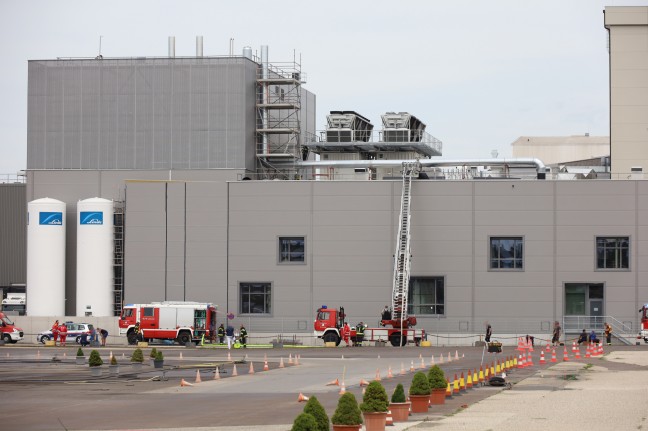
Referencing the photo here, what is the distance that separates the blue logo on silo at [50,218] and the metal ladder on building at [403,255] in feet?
89.3

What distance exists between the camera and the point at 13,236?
10225 cm

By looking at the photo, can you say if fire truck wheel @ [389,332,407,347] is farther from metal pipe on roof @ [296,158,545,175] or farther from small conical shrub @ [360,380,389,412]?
small conical shrub @ [360,380,389,412]

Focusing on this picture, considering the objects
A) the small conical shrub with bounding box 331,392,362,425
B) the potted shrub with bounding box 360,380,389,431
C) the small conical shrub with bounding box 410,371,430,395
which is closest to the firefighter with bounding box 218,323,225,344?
the small conical shrub with bounding box 410,371,430,395

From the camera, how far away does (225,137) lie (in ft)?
316

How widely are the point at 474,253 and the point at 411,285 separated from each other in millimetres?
5456

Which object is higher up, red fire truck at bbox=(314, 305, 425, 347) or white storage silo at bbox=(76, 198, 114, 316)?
white storage silo at bbox=(76, 198, 114, 316)

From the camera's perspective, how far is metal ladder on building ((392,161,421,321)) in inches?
3386

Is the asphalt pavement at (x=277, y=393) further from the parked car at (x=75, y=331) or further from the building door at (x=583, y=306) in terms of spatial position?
the building door at (x=583, y=306)

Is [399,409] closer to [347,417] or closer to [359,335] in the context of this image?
[347,417]

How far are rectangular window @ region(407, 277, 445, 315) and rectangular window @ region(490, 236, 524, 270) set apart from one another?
4.43 meters

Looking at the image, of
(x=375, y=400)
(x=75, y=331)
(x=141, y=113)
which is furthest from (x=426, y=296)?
(x=375, y=400)

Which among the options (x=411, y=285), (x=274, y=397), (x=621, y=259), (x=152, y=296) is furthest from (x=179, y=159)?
(x=274, y=397)

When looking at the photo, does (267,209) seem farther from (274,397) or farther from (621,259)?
(274,397)

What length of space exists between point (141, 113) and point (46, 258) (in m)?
14.2
